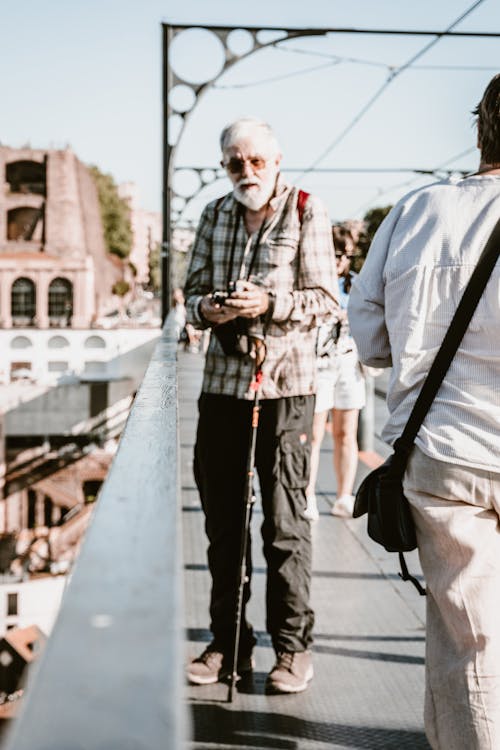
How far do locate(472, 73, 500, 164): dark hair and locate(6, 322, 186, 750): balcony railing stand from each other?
49.1 inches

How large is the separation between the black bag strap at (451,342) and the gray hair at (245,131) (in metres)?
1.18

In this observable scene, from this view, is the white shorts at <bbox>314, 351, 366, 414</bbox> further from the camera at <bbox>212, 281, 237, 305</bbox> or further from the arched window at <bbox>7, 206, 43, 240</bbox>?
the arched window at <bbox>7, 206, 43, 240</bbox>

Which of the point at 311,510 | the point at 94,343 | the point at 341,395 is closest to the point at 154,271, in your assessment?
the point at 94,343

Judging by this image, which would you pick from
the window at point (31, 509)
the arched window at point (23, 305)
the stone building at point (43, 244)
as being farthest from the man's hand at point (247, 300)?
the arched window at point (23, 305)

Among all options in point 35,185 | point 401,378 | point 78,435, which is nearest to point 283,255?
point 401,378

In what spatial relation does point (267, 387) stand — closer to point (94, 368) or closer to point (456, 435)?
point (456, 435)

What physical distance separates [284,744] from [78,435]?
1139 inches

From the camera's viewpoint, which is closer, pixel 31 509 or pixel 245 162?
pixel 245 162

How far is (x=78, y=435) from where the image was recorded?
3089 cm

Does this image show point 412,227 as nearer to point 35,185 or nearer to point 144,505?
point 144,505

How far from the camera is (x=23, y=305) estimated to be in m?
61.5

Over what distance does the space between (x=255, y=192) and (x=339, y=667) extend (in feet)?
5.11

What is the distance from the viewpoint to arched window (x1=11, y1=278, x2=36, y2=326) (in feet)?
199

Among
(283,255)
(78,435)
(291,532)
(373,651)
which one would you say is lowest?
(78,435)
